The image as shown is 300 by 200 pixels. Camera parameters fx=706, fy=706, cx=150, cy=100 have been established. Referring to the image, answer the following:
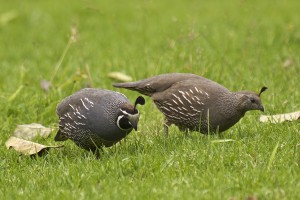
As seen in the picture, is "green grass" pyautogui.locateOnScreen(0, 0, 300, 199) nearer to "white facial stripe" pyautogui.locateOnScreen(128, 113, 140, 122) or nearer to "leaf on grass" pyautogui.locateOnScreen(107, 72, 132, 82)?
"leaf on grass" pyautogui.locateOnScreen(107, 72, 132, 82)

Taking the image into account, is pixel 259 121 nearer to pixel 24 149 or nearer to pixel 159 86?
pixel 159 86

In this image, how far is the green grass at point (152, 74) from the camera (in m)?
5.68

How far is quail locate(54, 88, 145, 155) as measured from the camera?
6609mm

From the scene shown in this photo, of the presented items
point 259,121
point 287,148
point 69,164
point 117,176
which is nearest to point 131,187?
point 117,176

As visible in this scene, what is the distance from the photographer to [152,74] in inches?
374

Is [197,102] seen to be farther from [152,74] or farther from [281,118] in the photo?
[152,74]

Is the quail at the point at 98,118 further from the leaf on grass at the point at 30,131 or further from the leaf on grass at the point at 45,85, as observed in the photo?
the leaf on grass at the point at 45,85

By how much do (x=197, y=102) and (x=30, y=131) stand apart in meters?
1.91

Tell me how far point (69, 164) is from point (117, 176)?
1.97ft

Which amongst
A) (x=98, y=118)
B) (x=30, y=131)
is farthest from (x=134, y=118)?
(x=30, y=131)

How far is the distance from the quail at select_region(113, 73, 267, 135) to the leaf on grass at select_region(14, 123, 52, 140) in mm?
1124

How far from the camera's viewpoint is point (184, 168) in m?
5.96

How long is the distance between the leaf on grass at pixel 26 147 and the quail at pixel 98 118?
1.07ft

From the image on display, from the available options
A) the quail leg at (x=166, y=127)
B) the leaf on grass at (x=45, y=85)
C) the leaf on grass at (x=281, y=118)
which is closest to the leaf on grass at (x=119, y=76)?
→ the leaf on grass at (x=45, y=85)
